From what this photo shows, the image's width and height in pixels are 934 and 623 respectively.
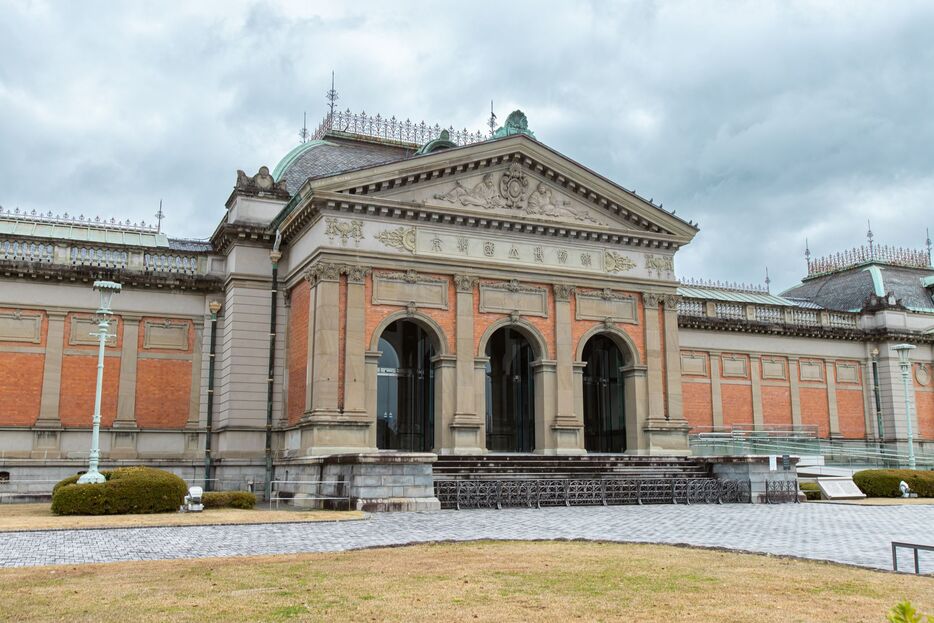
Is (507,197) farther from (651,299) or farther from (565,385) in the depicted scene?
(565,385)

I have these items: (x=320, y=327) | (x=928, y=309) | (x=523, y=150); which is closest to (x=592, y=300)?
(x=523, y=150)

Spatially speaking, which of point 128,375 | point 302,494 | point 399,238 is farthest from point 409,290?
point 128,375

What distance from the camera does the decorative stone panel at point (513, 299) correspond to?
33.7 metres

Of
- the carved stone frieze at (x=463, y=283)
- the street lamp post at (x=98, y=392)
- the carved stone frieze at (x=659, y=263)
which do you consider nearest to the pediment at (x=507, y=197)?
the carved stone frieze at (x=659, y=263)

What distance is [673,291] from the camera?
37.2 metres

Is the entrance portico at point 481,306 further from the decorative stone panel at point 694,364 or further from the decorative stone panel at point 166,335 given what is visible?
the decorative stone panel at point 694,364

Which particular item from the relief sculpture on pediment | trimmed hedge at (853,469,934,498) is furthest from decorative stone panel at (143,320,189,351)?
trimmed hedge at (853,469,934,498)

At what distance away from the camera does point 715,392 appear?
4609cm

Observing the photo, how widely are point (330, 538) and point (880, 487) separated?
80.1 ft

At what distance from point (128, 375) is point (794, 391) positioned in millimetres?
33421

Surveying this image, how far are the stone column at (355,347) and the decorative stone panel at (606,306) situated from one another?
350 inches

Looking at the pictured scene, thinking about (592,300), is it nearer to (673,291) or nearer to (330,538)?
(673,291)

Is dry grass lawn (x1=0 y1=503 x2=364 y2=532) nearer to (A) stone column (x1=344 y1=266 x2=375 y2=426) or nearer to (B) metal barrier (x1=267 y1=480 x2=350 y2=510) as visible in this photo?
(B) metal barrier (x1=267 y1=480 x2=350 y2=510)

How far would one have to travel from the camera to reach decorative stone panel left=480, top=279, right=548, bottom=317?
33688 mm
